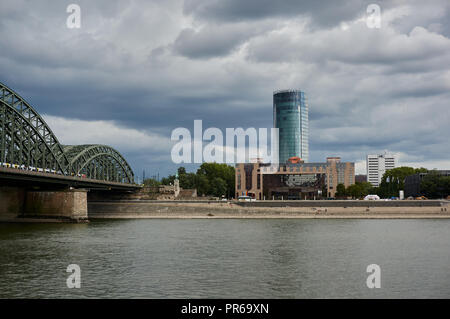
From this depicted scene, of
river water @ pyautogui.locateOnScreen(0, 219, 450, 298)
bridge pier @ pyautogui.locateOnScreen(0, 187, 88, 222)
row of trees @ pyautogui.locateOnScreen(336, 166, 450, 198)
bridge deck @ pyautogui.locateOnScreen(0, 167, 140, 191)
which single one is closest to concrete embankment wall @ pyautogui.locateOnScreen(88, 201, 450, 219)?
bridge deck @ pyautogui.locateOnScreen(0, 167, 140, 191)

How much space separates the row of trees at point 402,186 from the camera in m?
146

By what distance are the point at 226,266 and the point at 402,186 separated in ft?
492

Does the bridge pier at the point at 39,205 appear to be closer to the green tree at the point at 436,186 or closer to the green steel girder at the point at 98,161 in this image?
the green steel girder at the point at 98,161

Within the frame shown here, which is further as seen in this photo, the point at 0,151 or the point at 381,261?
the point at 0,151

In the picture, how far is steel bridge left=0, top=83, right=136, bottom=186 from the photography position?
262ft

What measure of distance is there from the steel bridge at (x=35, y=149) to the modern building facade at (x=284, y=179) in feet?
189

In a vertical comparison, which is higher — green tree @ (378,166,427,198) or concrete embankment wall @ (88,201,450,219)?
green tree @ (378,166,427,198)

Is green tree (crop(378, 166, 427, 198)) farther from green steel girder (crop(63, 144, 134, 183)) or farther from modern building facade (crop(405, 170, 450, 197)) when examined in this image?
green steel girder (crop(63, 144, 134, 183))

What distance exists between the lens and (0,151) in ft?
265

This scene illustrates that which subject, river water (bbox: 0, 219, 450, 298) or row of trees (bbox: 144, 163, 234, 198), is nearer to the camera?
river water (bbox: 0, 219, 450, 298)

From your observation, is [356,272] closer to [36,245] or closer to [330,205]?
[36,245]

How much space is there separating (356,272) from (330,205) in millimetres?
75953

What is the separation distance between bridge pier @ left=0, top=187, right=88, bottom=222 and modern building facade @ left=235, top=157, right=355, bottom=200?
3792 inches
